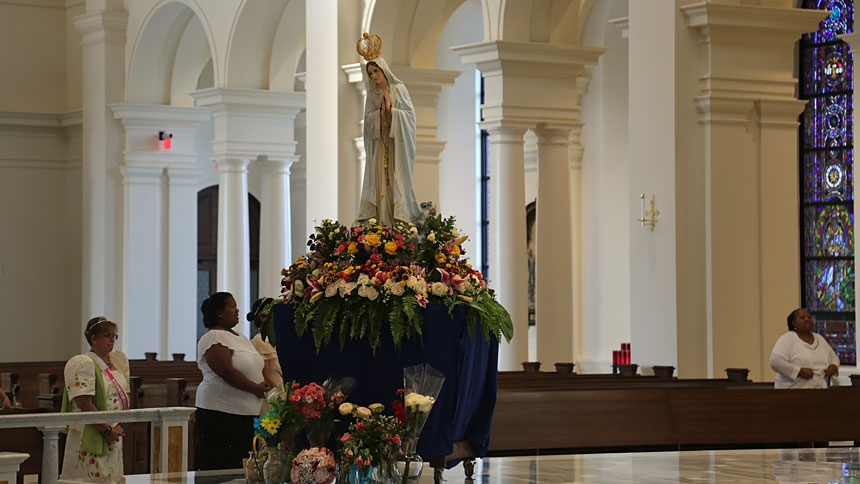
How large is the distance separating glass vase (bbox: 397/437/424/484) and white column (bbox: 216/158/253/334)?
1489cm

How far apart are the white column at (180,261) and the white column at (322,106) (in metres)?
5.68

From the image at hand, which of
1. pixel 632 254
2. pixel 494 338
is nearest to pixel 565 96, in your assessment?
pixel 632 254

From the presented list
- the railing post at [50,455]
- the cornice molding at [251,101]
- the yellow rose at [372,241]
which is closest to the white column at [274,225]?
the cornice molding at [251,101]

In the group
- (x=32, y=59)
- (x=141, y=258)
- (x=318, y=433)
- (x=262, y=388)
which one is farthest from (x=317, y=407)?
(x=32, y=59)

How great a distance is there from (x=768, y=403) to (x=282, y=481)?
5029 mm

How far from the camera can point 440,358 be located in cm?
686

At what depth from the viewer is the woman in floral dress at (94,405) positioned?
771cm

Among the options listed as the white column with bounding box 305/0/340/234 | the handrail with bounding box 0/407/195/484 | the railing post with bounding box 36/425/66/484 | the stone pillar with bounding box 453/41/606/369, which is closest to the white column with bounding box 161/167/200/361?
the white column with bounding box 305/0/340/234

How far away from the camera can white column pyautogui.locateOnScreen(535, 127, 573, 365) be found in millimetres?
16531

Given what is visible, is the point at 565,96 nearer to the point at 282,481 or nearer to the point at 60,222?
the point at 282,481

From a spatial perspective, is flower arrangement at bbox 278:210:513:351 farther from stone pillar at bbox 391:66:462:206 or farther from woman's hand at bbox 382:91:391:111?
stone pillar at bbox 391:66:462:206

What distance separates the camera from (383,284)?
6.89 meters

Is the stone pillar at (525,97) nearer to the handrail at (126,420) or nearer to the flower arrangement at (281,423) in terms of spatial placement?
the handrail at (126,420)

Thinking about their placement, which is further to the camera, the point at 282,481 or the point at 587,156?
the point at 587,156
